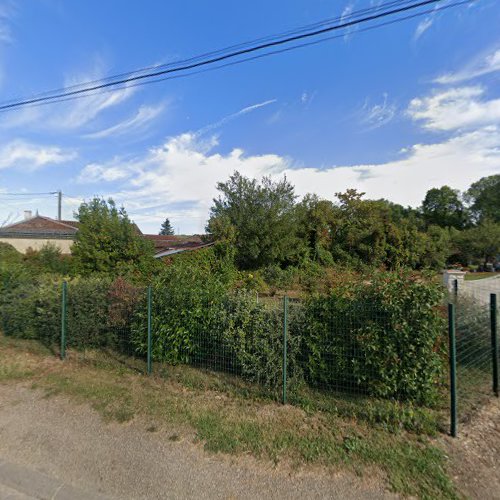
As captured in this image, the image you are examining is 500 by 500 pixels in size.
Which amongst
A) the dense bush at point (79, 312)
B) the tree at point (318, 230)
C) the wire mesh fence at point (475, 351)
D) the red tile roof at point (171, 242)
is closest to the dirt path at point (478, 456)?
the wire mesh fence at point (475, 351)

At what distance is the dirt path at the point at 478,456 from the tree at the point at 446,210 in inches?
2341

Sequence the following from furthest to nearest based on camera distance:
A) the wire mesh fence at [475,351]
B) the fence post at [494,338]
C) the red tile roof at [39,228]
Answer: the red tile roof at [39,228], the fence post at [494,338], the wire mesh fence at [475,351]

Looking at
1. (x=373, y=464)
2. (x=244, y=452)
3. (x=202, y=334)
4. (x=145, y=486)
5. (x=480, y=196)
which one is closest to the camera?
(x=145, y=486)

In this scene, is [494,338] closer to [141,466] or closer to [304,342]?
[304,342]

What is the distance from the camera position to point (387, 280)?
3949 mm

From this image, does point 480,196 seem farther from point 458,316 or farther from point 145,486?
point 145,486

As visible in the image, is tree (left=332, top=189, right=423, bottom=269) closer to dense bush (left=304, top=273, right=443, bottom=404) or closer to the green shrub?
dense bush (left=304, top=273, right=443, bottom=404)

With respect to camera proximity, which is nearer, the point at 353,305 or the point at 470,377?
the point at 353,305

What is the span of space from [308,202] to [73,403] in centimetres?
2297

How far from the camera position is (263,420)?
3602 millimetres

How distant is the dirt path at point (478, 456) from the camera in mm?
2568

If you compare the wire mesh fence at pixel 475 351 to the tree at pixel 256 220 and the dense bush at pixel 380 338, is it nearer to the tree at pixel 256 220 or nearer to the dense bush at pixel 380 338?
the dense bush at pixel 380 338

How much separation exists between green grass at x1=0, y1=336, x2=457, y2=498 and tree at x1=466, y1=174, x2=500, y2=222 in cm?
6312

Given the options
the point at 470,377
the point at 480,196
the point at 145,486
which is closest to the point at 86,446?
the point at 145,486
